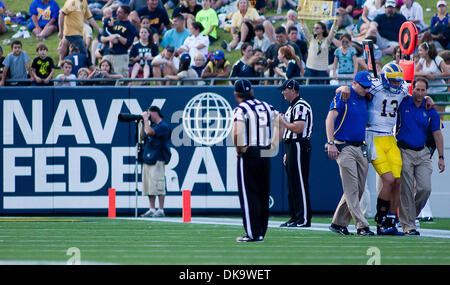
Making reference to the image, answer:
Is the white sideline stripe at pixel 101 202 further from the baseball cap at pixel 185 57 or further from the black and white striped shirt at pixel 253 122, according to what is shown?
the black and white striped shirt at pixel 253 122

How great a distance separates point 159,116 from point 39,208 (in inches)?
114

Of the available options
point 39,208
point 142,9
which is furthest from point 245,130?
point 142,9

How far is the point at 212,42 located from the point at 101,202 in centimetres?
619

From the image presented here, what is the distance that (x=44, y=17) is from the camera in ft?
72.0

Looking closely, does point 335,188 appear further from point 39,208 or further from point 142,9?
point 142,9

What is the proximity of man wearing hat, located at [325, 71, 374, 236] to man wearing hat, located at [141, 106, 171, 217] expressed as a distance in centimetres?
514

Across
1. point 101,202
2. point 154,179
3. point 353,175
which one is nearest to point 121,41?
point 101,202

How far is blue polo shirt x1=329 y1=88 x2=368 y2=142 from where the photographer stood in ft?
36.7

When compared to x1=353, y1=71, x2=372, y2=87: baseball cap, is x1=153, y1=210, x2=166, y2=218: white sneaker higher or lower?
lower

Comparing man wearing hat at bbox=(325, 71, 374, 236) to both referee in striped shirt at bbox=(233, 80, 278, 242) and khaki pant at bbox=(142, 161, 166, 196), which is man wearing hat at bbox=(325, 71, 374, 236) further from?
khaki pant at bbox=(142, 161, 166, 196)

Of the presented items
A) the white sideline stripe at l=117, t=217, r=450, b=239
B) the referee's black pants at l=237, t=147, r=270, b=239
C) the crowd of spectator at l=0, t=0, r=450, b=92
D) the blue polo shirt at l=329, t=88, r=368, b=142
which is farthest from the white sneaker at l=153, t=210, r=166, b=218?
the referee's black pants at l=237, t=147, r=270, b=239

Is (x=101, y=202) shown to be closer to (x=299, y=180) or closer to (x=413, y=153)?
(x=299, y=180)

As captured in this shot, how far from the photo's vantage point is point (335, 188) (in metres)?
16.1
